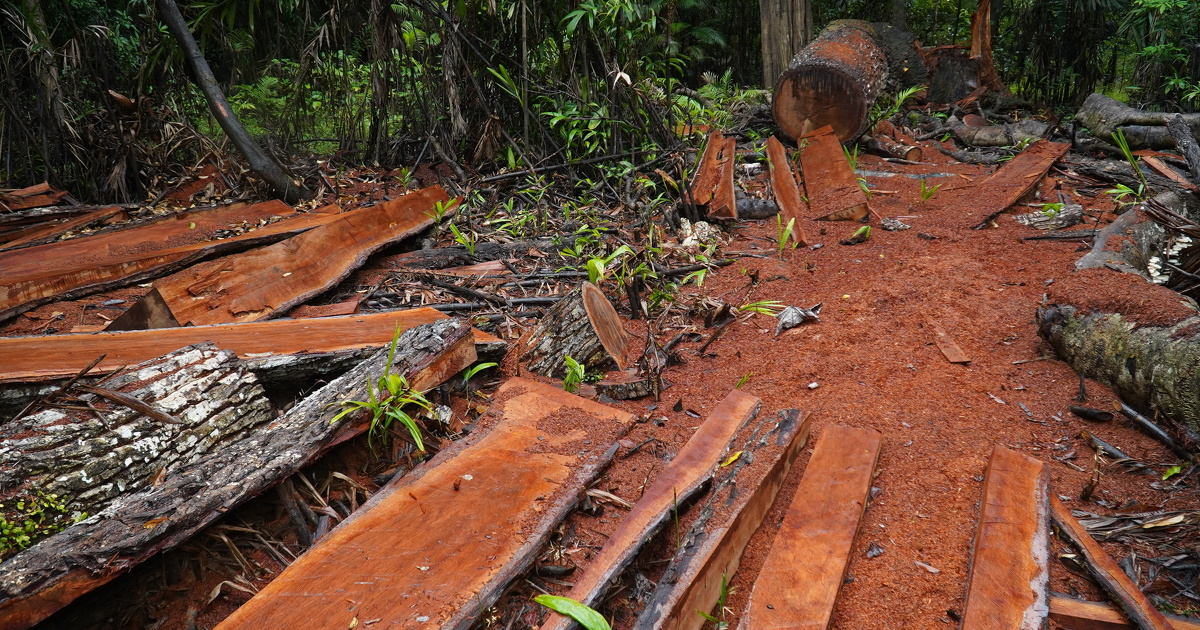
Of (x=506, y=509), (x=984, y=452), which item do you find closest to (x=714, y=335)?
(x=984, y=452)

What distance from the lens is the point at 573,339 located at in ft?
9.86

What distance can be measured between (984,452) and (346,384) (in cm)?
224

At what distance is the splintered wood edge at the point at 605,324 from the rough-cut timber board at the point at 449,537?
0.60 meters

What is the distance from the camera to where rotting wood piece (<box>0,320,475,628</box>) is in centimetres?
155

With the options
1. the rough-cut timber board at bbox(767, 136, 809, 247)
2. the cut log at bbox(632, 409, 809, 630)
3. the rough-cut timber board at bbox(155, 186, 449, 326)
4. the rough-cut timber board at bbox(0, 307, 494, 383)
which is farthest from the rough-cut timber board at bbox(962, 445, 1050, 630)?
the rough-cut timber board at bbox(155, 186, 449, 326)

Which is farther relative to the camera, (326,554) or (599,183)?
(599,183)

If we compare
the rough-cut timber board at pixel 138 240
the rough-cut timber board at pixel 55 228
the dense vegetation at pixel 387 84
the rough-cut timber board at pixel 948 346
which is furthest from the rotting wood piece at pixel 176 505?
the dense vegetation at pixel 387 84

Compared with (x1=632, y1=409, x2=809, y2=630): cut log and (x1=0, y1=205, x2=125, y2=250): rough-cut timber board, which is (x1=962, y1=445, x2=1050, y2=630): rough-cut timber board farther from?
(x1=0, y1=205, x2=125, y2=250): rough-cut timber board

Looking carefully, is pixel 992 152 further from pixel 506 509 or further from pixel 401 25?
pixel 506 509

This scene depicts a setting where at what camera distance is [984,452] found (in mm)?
2348

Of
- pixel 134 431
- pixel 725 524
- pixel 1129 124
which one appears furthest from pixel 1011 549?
pixel 1129 124

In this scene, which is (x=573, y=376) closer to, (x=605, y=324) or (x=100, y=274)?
(x=605, y=324)

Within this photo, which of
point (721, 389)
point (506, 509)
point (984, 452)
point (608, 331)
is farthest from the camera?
point (608, 331)

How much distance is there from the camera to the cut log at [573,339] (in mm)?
2990
